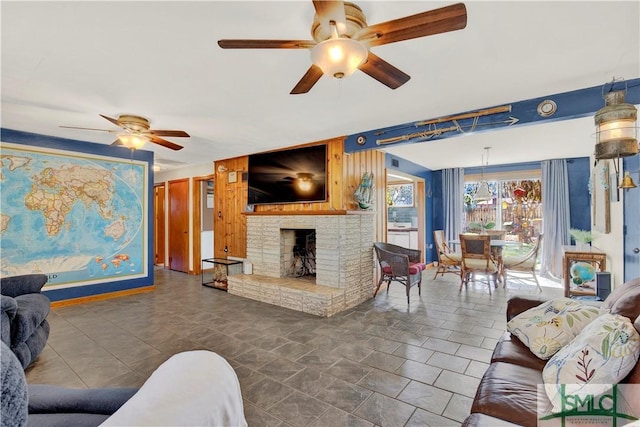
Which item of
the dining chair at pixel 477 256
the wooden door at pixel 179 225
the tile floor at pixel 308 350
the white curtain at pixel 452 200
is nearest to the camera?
the tile floor at pixel 308 350

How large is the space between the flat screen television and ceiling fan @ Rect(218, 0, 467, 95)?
2.67 meters

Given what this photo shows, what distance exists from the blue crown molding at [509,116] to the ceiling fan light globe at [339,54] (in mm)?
1963

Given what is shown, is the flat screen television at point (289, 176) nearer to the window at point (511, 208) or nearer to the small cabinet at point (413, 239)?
the small cabinet at point (413, 239)

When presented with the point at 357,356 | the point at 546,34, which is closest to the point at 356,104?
the point at 546,34

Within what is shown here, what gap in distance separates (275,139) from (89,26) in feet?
8.52

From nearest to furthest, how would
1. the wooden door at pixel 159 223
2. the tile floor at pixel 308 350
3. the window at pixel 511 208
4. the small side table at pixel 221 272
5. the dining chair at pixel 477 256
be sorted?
the tile floor at pixel 308 350, the dining chair at pixel 477 256, the small side table at pixel 221 272, the window at pixel 511 208, the wooden door at pixel 159 223

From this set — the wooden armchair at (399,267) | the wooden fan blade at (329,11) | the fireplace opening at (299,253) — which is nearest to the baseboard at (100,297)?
the fireplace opening at (299,253)

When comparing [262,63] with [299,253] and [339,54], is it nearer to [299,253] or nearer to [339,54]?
[339,54]

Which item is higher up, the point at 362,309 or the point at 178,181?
the point at 178,181

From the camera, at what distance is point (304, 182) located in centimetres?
441

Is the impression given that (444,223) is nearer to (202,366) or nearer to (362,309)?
(362,309)

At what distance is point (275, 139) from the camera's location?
167 inches

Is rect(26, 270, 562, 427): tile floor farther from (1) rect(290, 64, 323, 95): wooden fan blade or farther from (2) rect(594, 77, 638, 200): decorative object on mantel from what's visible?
(1) rect(290, 64, 323, 95): wooden fan blade

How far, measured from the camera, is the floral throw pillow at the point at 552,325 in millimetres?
1630
